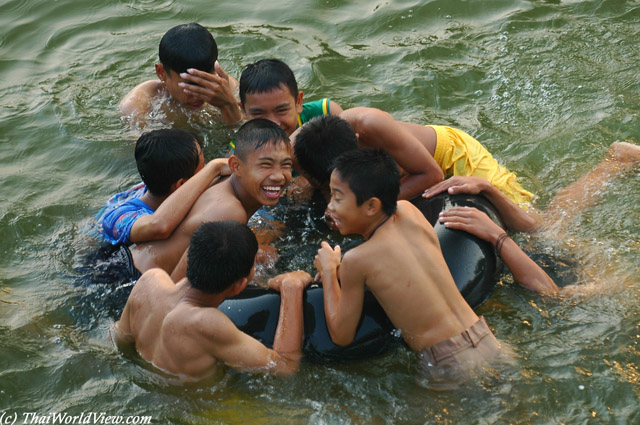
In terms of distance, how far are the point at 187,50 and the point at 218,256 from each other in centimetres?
271

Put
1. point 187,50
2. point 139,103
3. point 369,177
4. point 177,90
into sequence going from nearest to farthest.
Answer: point 369,177, point 187,50, point 177,90, point 139,103

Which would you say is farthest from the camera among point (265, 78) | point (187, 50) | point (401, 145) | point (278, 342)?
point (187, 50)

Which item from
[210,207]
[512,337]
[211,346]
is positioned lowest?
[512,337]

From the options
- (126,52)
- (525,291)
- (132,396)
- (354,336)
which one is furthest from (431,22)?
(132,396)

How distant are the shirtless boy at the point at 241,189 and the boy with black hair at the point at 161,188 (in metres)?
0.07

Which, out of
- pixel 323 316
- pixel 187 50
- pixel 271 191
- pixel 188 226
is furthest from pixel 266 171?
pixel 187 50

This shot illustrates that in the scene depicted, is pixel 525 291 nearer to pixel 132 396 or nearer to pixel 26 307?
pixel 132 396

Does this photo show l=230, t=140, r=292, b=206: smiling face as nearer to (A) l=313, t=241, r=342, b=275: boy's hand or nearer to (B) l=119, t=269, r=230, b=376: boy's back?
(A) l=313, t=241, r=342, b=275: boy's hand

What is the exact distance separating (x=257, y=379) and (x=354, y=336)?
60 centimetres

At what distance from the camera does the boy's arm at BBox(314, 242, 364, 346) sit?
4.00m

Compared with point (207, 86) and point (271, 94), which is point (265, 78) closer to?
point (271, 94)

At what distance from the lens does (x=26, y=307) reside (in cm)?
485

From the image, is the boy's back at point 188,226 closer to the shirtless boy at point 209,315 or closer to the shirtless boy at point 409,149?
the shirtless boy at point 209,315

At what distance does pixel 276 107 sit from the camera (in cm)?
540
